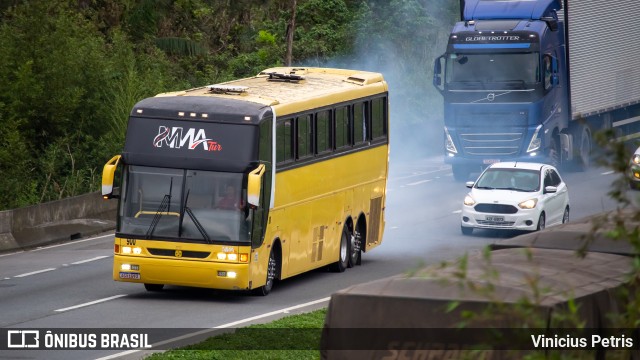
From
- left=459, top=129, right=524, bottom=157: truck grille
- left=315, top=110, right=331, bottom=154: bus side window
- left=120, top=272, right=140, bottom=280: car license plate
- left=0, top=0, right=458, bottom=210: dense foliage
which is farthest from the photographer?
left=459, top=129, right=524, bottom=157: truck grille

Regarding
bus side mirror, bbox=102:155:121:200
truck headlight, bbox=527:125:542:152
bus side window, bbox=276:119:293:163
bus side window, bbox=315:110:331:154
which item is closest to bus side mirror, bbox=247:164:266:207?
bus side window, bbox=276:119:293:163

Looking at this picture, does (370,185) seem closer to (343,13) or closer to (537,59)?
(537,59)

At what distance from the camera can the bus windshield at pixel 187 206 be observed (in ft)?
68.7

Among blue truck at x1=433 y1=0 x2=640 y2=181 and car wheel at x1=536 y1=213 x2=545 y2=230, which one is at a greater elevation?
blue truck at x1=433 y1=0 x2=640 y2=181

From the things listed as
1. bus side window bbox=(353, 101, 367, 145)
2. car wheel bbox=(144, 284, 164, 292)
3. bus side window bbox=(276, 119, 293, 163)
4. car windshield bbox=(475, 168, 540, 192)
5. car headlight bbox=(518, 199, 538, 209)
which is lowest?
car headlight bbox=(518, 199, 538, 209)

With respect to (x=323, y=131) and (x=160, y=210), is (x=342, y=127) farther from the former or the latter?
(x=160, y=210)

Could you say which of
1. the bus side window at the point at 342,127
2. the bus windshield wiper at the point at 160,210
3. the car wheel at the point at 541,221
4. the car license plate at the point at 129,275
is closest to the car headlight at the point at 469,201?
the car wheel at the point at 541,221

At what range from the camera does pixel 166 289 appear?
23.0 meters

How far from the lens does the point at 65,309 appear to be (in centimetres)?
2089

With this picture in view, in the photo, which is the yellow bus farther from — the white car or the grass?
the white car

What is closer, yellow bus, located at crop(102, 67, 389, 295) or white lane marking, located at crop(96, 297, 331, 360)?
white lane marking, located at crop(96, 297, 331, 360)

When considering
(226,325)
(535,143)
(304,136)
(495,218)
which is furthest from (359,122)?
Result: (535,143)

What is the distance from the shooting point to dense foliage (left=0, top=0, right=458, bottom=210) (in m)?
33.7

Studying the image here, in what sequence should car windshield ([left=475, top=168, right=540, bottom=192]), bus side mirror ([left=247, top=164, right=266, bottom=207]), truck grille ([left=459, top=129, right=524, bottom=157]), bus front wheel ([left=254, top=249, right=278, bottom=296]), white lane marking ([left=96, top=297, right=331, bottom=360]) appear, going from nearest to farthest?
white lane marking ([left=96, top=297, right=331, bottom=360]), bus side mirror ([left=247, top=164, right=266, bottom=207]), bus front wheel ([left=254, top=249, right=278, bottom=296]), car windshield ([left=475, top=168, right=540, bottom=192]), truck grille ([left=459, top=129, right=524, bottom=157])
